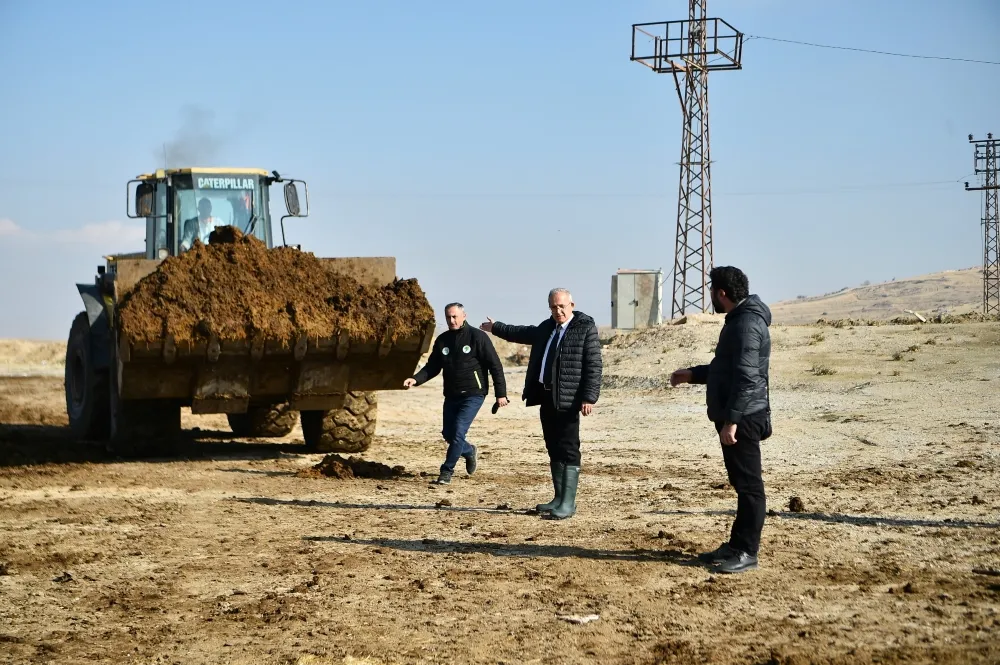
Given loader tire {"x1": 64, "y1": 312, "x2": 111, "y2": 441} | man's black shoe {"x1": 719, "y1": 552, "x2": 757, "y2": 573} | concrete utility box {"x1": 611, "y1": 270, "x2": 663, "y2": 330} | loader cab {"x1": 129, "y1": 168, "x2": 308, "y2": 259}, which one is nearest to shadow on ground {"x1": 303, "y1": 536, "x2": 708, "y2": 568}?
man's black shoe {"x1": 719, "y1": 552, "x2": 757, "y2": 573}

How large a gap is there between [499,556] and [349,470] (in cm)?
432

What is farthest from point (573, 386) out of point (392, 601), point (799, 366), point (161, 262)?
point (799, 366)

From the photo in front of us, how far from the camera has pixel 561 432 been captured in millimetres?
8844

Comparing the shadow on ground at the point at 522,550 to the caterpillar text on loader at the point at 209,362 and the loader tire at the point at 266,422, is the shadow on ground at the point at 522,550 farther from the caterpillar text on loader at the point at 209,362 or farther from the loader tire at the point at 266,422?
the loader tire at the point at 266,422

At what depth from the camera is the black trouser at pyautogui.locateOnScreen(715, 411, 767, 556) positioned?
6941 millimetres

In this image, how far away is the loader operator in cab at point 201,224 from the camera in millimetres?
13977

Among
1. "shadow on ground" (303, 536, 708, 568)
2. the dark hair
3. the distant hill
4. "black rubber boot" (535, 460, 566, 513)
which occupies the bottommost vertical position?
"shadow on ground" (303, 536, 708, 568)

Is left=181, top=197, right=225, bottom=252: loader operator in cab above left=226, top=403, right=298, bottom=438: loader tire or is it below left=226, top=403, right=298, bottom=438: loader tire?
above

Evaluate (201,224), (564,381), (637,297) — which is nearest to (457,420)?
(564,381)

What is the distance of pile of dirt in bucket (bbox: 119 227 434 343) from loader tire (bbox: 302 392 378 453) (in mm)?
2002

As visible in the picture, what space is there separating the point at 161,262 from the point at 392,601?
5872 millimetres

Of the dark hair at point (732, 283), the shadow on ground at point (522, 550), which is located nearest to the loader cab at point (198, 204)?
the shadow on ground at point (522, 550)

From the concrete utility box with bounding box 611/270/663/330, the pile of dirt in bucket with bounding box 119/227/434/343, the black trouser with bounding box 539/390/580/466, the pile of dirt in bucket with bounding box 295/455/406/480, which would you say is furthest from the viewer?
the concrete utility box with bounding box 611/270/663/330

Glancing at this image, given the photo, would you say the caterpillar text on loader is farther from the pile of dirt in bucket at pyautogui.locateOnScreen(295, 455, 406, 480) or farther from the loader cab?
the pile of dirt in bucket at pyautogui.locateOnScreen(295, 455, 406, 480)
